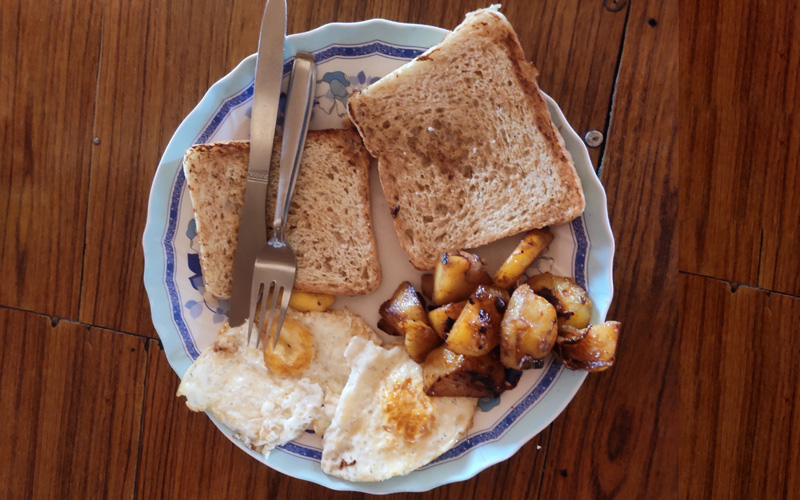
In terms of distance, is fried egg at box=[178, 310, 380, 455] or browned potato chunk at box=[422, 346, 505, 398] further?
fried egg at box=[178, 310, 380, 455]

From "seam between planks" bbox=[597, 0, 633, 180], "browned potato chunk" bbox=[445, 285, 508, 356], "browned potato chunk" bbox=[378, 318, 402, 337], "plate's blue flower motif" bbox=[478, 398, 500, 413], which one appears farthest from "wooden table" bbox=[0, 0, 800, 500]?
"browned potato chunk" bbox=[378, 318, 402, 337]

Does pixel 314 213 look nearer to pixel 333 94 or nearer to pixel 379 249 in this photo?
pixel 379 249

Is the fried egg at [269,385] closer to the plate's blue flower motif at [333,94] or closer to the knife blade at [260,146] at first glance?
the knife blade at [260,146]

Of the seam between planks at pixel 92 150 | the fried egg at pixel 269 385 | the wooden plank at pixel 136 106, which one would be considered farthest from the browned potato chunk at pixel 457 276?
the seam between planks at pixel 92 150

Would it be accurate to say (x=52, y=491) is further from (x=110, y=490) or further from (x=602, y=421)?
(x=602, y=421)

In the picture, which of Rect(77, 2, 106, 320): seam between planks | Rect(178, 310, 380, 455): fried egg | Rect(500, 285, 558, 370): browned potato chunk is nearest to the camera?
Rect(500, 285, 558, 370): browned potato chunk

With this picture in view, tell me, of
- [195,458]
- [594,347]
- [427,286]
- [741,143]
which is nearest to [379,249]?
[427,286]

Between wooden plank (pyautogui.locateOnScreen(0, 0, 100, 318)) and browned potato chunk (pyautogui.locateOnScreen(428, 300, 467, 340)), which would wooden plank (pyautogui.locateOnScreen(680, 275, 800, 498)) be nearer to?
browned potato chunk (pyautogui.locateOnScreen(428, 300, 467, 340))
